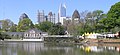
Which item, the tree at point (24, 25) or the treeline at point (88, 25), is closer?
the treeline at point (88, 25)

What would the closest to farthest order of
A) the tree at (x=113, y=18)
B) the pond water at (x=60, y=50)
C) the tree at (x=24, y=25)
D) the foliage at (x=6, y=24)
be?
the pond water at (x=60, y=50) → the tree at (x=113, y=18) → the tree at (x=24, y=25) → the foliage at (x=6, y=24)

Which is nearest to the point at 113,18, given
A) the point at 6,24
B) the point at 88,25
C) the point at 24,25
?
the point at 88,25

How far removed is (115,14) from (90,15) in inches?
878

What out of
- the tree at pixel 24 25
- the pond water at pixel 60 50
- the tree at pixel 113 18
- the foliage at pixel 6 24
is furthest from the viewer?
the foliage at pixel 6 24

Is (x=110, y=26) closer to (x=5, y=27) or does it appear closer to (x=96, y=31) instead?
(x=96, y=31)

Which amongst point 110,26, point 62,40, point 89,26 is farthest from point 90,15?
point 110,26

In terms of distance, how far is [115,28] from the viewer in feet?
238

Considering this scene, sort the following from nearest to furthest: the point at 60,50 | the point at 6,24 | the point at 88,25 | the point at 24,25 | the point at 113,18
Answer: the point at 60,50 < the point at 113,18 < the point at 88,25 < the point at 24,25 < the point at 6,24

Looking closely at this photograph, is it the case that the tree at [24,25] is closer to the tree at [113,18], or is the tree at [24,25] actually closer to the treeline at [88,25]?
the treeline at [88,25]

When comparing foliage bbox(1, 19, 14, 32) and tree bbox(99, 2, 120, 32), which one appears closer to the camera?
tree bbox(99, 2, 120, 32)

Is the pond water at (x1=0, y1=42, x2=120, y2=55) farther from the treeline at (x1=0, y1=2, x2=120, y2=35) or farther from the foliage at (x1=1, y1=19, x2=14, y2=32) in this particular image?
the foliage at (x1=1, y1=19, x2=14, y2=32)

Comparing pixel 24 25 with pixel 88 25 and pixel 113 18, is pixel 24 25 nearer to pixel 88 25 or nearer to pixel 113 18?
pixel 88 25

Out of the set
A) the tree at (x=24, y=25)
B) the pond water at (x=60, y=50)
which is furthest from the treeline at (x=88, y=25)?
the pond water at (x=60, y=50)

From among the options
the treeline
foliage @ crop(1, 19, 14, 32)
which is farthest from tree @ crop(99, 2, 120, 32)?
foliage @ crop(1, 19, 14, 32)
